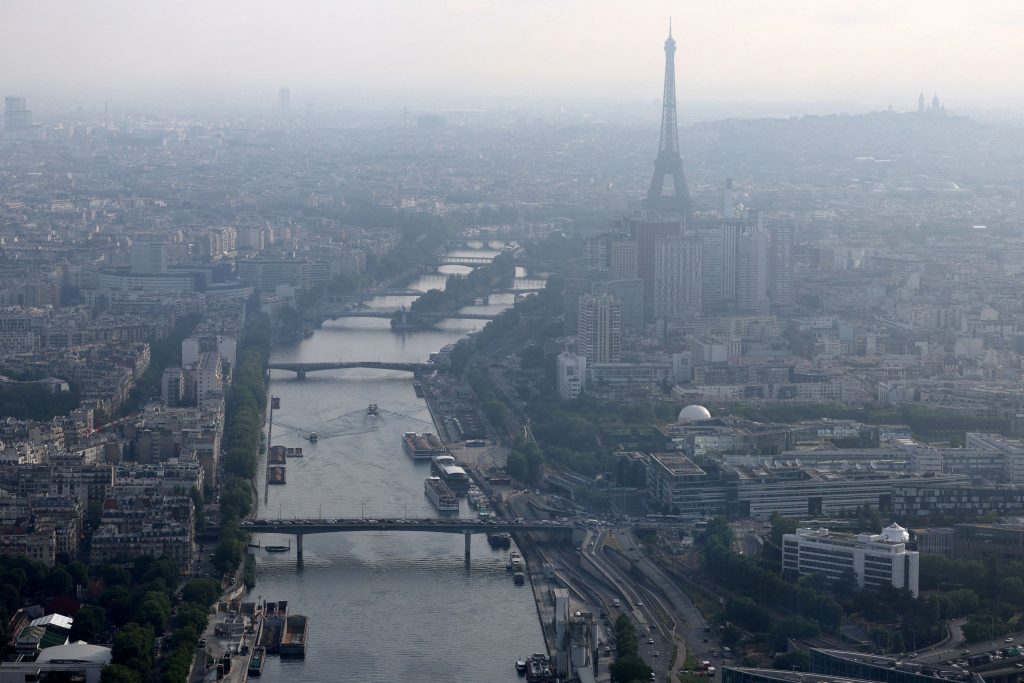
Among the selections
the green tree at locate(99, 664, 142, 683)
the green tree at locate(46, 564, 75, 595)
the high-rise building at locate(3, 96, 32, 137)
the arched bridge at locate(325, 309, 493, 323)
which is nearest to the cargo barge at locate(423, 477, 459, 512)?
the green tree at locate(46, 564, 75, 595)

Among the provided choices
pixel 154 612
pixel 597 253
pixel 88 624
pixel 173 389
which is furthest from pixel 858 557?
pixel 597 253

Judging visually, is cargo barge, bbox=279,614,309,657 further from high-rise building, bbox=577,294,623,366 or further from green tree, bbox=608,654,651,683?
high-rise building, bbox=577,294,623,366

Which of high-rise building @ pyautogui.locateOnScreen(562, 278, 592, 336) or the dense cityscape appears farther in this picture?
high-rise building @ pyautogui.locateOnScreen(562, 278, 592, 336)

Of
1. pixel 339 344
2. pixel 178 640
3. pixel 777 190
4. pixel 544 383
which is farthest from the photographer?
pixel 777 190

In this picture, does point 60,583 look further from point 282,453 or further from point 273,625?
point 282,453

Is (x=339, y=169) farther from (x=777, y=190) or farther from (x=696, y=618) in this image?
(x=696, y=618)

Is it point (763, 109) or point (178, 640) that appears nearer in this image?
point (178, 640)

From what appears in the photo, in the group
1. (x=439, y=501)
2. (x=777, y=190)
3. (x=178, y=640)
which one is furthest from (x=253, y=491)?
(x=777, y=190)
